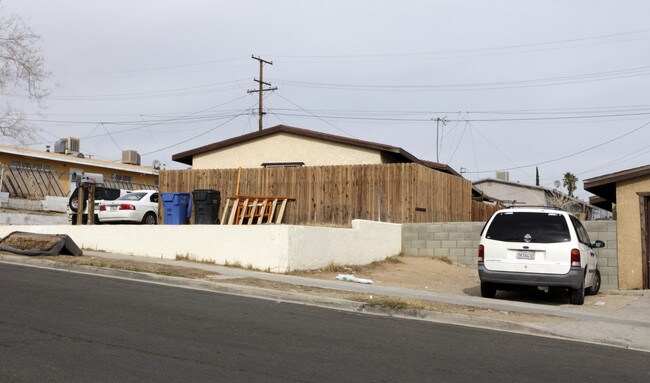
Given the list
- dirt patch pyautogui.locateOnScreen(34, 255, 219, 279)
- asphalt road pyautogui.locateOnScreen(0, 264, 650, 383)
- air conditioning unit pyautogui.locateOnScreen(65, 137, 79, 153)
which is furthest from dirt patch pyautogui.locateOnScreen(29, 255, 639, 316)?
air conditioning unit pyautogui.locateOnScreen(65, 137, 79, 153)

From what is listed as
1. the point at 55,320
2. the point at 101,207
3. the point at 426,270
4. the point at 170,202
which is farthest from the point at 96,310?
the point at 101,207

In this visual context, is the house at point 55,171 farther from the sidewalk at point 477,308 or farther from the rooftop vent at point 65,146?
the sidewalk at point 477,308

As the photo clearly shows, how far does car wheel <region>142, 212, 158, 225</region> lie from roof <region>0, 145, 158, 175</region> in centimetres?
1840

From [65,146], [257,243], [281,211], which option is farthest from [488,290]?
[65,146]

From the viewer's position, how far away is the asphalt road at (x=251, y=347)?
6105 millimetres

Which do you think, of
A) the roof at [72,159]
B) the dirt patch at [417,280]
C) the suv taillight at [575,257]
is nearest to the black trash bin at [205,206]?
the dirt patch at [417,280]

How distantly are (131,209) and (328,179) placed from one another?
22.7 feet

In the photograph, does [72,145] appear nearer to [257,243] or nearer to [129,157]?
[129,157]

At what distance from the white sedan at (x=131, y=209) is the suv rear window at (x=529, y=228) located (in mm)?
13625

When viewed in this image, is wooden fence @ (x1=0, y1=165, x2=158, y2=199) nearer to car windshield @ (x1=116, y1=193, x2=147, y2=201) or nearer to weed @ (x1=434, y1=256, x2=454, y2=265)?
car windshield @ (x1=116, y1=193, x2=147, y2=201)

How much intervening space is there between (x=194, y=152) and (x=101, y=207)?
17.3ft

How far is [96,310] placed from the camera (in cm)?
896

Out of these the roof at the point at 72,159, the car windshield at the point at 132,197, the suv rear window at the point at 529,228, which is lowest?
the suv rear window at the point at 529,228

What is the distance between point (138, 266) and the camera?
14469 millimetres
